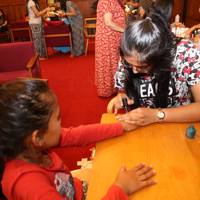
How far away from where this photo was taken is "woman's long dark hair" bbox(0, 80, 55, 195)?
0.81 m

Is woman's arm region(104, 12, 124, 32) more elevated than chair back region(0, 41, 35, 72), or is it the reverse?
woman's arm region(104, 12, 124, 32)

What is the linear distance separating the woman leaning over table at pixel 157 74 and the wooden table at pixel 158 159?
2.6 inches

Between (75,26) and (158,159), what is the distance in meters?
4.91

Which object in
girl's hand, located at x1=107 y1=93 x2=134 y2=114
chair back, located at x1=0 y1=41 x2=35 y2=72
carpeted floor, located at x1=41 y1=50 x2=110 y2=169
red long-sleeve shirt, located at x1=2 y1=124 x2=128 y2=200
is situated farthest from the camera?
chair back, located at x1=0 y1=41 x2=35 y2=72

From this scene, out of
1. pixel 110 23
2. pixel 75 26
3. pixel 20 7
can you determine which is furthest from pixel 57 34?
pixel 20 7

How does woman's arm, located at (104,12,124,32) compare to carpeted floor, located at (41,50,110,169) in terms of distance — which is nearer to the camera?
carpeted floor, located at (41,50,110,169)

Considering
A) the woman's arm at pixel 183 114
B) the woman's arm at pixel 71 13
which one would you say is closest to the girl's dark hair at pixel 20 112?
the woman's arm at pixel 183 114

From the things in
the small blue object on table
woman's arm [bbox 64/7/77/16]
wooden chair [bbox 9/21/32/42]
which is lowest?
wooden chair [bbox 9/21/32/42]

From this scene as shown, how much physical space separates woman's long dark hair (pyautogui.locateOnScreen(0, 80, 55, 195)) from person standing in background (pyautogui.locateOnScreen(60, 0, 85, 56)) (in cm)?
483

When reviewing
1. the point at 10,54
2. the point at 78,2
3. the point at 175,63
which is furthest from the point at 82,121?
the point at 78,2

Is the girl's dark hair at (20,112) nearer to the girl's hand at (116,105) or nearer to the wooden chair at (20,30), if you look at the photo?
the girl's hand at (116,105)

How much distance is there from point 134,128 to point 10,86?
0.60 meters

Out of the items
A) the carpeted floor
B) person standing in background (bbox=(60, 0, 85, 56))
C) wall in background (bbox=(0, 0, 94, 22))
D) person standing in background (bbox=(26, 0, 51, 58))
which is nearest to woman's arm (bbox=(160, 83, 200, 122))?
the carpeted floor

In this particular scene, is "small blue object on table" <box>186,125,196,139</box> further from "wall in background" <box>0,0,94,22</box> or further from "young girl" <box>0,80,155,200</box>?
"wall in background" <box>0,0,94,22</box>
